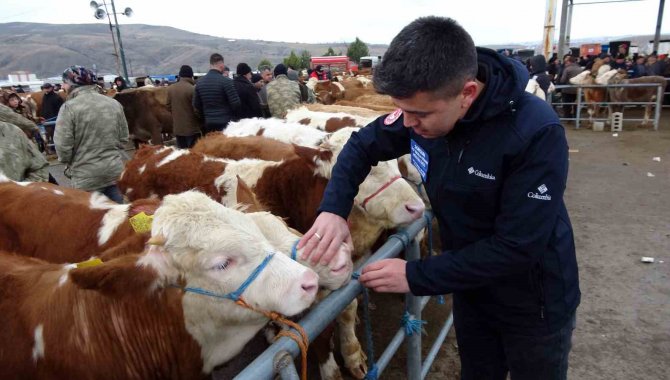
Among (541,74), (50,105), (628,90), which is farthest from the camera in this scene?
(628,90)

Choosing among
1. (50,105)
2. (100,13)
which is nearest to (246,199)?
(50,105)

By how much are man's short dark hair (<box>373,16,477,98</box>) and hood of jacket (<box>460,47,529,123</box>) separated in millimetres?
145

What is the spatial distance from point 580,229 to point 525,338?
15.8ft

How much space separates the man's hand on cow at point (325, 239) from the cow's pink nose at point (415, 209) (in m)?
1.13

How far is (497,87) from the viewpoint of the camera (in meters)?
1.49

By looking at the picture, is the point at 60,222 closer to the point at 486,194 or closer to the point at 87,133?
the point at 87,133

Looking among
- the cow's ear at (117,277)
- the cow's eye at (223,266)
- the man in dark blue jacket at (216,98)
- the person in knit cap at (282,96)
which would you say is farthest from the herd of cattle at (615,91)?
the cow's ear at (117,277)

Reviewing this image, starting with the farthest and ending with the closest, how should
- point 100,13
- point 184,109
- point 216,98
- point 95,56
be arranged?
1. point 95,56
2. point 100,13
3. point 184,109
4. point 216,98

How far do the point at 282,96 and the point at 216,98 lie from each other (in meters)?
2.27

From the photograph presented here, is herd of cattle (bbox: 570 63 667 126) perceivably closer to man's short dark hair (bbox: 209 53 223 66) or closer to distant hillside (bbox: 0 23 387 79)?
man's short dark hair (bbox: 209 53 223 66)

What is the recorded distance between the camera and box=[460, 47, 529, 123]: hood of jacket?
57.9 inches

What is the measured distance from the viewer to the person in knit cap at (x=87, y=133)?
466cm

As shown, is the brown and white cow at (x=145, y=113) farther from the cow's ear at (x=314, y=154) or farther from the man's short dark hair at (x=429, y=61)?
the man's short dark hair at (x=429, y=61)

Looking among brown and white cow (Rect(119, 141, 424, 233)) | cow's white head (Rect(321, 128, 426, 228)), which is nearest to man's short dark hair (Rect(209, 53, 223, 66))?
brown and white cow (Rect(119, 141, 424, 233))
